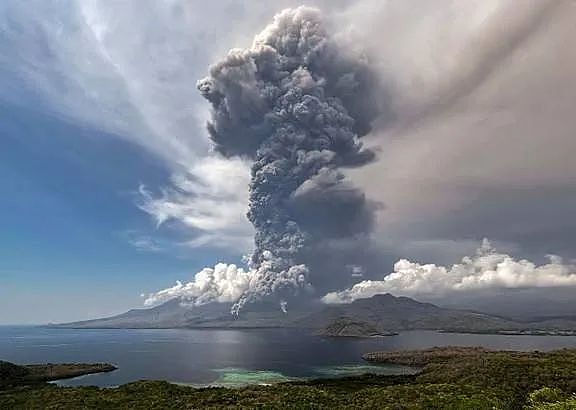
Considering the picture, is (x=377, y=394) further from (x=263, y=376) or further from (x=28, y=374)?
(x=28, y=374)

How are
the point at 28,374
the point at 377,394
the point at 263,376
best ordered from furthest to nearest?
the point at 263,376, the point at 28,374, the point at 377,394

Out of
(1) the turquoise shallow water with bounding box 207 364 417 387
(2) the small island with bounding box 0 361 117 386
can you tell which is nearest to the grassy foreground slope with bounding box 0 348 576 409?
(2) the small island with bounding box 0 361 117 386

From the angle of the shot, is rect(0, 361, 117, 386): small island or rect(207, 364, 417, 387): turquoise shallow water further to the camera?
rect(207, 364, 417, 387): turquoise shallow water

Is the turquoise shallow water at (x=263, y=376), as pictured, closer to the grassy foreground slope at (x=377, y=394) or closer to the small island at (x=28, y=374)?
the grassy foreground slope at (x=377, y=394)

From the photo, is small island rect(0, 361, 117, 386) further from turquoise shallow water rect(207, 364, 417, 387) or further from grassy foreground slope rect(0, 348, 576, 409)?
turquoise shallow water rect(207, 364, 417, 387)

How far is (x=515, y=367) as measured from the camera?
112 meters

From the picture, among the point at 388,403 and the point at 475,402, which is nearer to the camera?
the point at 475,402

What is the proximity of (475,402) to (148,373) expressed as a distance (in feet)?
561

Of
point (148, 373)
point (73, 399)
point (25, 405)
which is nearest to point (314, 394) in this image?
point (73, 399)

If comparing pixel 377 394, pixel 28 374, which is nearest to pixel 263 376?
pixel 28 374

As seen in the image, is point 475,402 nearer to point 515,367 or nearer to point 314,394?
point 314,394

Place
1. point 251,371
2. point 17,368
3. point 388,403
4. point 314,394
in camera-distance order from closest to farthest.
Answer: point 388,403, point 314,394, point 17,368, point 251,371

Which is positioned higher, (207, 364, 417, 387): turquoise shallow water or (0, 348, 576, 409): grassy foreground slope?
(0, 348, 576, 409): grassy foreground slope

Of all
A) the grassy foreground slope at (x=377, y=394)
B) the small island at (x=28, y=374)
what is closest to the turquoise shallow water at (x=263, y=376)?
the grassy foreground slope at (x=377, y=394)
